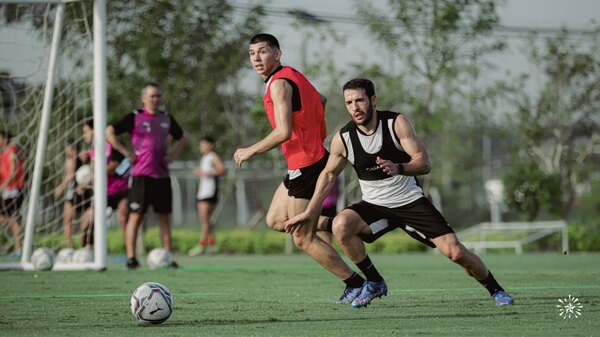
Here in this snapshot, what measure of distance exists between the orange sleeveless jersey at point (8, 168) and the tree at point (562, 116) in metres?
12.8

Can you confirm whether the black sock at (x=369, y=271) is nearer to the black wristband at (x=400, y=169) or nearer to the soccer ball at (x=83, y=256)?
the black wristband at (x=400, y=169)

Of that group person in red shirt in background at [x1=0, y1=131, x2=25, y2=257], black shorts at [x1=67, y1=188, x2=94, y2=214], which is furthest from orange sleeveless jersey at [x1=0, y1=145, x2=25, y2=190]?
black shorts at [x1=67, y1=188, x2=94, y2=214]

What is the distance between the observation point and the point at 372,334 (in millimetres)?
5820

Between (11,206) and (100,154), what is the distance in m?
4.31

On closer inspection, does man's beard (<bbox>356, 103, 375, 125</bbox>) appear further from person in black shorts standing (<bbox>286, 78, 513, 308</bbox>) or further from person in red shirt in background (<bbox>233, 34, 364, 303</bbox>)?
person in red shirt in background (<bbox>233, 34, 364, 303</bbox>)

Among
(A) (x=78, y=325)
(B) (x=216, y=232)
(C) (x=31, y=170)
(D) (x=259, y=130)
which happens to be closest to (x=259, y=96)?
(D) (x=259, y=130)

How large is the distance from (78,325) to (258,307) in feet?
5.17

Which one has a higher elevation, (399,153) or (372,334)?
(399,153)

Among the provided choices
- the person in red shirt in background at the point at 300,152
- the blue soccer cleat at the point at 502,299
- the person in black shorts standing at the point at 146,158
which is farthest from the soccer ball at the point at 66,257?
the blue soccer cleat at the point at 502,299

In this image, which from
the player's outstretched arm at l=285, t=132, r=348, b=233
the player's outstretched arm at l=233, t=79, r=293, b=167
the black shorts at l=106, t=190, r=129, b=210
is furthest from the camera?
the black shorts at l=106, t=190, r=129, b=210

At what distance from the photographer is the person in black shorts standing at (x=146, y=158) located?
511 inches

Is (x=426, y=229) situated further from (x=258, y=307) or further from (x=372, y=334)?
(x=372, y=334)

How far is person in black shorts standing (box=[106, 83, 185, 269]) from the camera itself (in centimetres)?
1298

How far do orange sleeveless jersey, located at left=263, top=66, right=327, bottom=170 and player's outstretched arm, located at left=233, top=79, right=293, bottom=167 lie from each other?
0.20m
